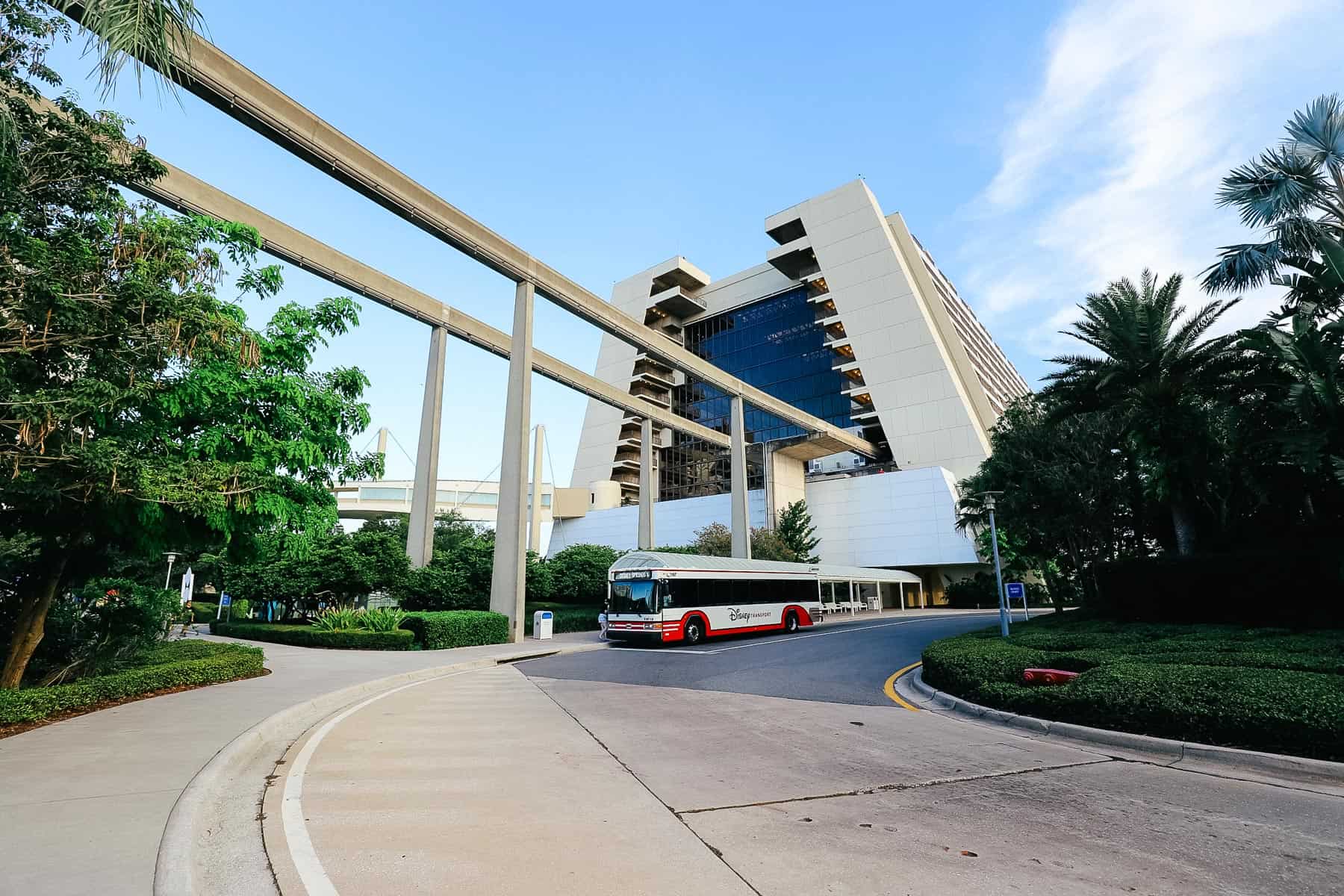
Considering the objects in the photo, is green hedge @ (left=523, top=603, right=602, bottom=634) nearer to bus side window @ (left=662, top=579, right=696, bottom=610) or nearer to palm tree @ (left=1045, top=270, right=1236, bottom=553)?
bus side window @ (left=662, top=579, right=696, bottom=610)

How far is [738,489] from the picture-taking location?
4103 cm

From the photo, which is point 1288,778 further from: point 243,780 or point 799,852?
point 243,780

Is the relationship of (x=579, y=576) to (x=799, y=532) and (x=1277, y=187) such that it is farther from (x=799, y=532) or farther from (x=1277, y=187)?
(x=1277, y=187)

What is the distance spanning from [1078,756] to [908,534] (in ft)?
156

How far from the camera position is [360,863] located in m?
4.25

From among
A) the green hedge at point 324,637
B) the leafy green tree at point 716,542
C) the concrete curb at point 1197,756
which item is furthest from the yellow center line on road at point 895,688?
the leafy green tree at point 716,542

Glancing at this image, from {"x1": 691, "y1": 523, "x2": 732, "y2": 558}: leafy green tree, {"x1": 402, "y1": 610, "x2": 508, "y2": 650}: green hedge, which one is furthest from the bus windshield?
{"x1": 691, "y1": 523, "x2": 732, "y2": 558}: leafy green tree

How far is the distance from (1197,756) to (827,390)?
6050 centimetres

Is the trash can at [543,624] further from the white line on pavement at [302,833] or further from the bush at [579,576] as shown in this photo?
the white line on pavement at [302,833]

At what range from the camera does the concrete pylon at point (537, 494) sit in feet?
169

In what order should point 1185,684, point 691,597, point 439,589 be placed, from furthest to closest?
point 439,589
point 691,597
point 1185,684

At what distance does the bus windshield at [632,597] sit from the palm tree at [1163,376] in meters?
15.0

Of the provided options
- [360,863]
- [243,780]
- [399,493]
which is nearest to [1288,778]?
[360,863]

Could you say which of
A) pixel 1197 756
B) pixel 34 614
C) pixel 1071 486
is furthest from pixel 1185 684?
pixel 34 614
